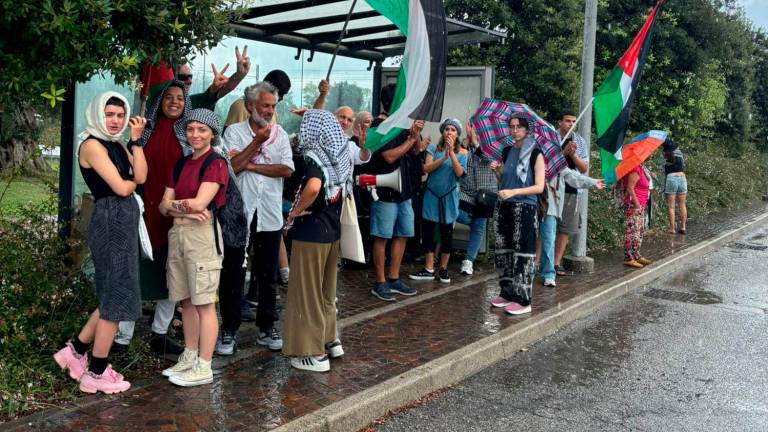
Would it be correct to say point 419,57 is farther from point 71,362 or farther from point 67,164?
point 71,362

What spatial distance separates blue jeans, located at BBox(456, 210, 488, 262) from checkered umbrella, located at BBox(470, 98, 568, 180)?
1545mm

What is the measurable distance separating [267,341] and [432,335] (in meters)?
1.45

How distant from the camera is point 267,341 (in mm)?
5445

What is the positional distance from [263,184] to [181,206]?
1017 mm

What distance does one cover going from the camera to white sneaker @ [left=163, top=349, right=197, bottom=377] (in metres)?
4.60

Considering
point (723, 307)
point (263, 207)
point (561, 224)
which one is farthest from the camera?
point (561, 224)

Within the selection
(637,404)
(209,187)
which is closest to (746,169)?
(637,404)

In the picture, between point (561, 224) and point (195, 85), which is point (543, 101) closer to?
point (561, 224)

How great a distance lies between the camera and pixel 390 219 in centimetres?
730

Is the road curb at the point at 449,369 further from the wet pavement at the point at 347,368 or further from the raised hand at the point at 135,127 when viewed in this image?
the raised hand at the point at 135,127

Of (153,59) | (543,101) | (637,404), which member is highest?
(543,101)

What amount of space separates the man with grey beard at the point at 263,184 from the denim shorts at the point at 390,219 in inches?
75.1

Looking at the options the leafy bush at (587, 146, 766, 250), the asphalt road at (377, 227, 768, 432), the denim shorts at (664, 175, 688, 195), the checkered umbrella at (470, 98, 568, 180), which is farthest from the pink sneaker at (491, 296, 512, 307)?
the denim shorts at (664, 175, 688, 195)

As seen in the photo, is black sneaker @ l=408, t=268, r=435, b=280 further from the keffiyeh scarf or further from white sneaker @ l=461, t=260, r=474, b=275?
the keffiyeh scarf
